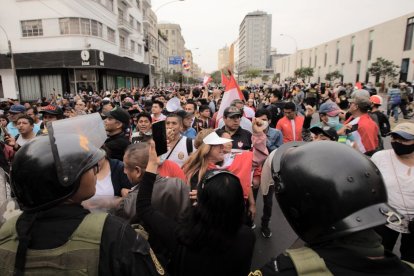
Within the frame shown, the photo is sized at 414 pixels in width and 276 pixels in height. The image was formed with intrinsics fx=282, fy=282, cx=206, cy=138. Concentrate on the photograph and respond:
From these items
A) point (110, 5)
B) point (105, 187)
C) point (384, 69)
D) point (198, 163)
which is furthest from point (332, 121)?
point (384, 69)

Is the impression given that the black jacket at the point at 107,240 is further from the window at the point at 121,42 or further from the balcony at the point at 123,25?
the window at the point at 121,42

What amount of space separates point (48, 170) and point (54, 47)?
28.4 metres

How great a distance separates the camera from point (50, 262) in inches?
45.6

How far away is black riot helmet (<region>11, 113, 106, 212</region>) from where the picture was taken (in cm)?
125

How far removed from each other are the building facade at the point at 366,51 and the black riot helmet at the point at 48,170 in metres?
40.9

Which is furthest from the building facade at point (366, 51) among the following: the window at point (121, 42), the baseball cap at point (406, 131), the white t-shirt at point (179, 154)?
the white t-shirt at point (179, 154)

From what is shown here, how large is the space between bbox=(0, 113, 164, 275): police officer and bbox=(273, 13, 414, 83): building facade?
4090 centimetres

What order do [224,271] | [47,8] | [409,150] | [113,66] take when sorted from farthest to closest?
1. [113,66]
2. [47,8]
3. [409,150]
4. [224,271]

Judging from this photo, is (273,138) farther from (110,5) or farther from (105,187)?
(110,5)

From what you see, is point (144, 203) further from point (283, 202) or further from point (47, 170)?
point (283, 202)

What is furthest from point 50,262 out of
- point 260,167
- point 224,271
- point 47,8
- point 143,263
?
point 47,8

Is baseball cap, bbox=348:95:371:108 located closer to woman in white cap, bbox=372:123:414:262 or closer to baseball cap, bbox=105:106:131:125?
woman in white cap, bbox=372:123:414:262

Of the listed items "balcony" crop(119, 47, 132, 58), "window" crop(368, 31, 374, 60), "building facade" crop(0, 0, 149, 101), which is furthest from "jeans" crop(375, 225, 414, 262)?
"window" crop(368, 31, 374, 60)

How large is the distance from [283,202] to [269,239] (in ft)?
10.3
